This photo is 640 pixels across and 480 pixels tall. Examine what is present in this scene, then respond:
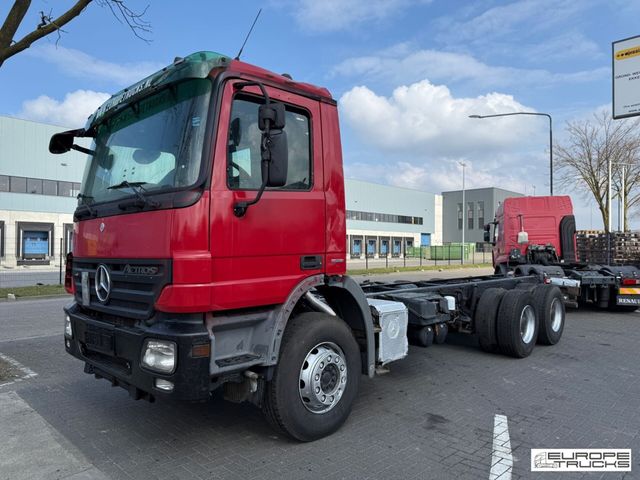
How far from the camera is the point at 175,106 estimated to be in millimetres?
3574

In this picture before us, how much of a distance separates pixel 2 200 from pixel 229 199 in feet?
127

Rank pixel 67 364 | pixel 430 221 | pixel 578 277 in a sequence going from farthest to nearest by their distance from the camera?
pixel 430 221
pixel 578 277
pixel 67 364

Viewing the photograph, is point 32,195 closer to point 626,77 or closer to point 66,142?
point 66,142

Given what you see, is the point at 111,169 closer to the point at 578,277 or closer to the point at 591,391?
the point at 591,391

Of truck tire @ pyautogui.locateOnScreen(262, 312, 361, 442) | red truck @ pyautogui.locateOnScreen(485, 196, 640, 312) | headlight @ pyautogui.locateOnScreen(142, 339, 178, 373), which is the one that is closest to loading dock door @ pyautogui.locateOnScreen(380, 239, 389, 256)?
red truck @ pyautogui.locateOnScreen(485, 196, 640, 312)

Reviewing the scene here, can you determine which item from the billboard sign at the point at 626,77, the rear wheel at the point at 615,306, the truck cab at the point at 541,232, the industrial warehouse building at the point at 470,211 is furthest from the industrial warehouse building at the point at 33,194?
the industrial warehouse building at the point at 470,211

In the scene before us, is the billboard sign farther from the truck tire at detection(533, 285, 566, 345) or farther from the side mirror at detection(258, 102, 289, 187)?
the side mirror at detection(258, 102, 289, 187)

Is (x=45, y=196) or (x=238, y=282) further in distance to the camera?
(x=45, y=196)

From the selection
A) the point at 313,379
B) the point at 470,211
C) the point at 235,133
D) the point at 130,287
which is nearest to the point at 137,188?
the point at 130,287

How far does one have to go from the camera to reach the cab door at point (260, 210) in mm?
3414

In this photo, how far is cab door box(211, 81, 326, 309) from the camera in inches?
134

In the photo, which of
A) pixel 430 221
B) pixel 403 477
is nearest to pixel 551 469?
pixel 403 477

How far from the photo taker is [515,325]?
6684 millimetres

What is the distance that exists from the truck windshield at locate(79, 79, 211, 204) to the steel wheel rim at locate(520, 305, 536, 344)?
5.52 metres
